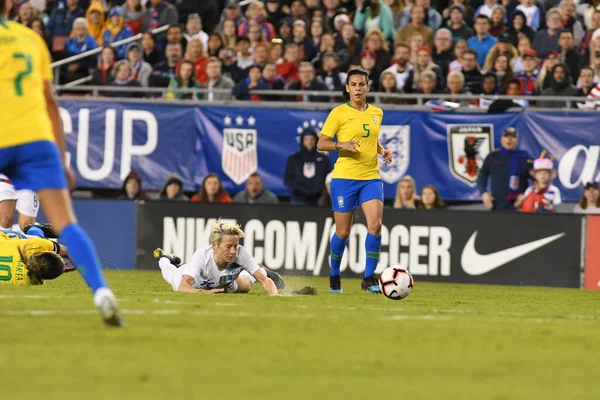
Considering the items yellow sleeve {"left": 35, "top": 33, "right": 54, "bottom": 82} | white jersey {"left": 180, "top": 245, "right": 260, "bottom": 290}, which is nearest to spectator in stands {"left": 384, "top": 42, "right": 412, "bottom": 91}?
white jersey {"left": 180, "top": 245, "right": 260, "bottom": 290}

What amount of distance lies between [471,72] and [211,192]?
15.2ft

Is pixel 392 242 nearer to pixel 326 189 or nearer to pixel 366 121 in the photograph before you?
pixel 326 189

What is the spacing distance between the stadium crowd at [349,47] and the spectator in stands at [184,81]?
0.02m

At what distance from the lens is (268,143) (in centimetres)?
2008

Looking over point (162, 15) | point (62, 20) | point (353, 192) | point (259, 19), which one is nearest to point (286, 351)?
point (353, 192)

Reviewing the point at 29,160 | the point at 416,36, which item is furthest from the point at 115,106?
the point at 29,160

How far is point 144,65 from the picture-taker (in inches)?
862

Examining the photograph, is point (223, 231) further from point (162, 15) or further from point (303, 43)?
point (162, 15)

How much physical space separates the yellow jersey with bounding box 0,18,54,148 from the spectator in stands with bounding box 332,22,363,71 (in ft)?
44.0

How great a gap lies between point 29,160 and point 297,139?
40.6ft

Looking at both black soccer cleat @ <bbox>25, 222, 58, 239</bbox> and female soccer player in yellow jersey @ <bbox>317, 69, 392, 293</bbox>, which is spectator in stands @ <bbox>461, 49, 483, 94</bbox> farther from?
black soccer cleat @ <bbox>25, 222, 58, 239</bbox>

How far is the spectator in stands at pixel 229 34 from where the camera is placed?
71.9ft

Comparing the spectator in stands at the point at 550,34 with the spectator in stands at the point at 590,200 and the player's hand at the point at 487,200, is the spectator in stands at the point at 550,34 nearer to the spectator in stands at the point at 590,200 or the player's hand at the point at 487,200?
the spectator in stands at the point at 590,200

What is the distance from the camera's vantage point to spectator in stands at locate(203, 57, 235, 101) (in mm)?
20734
